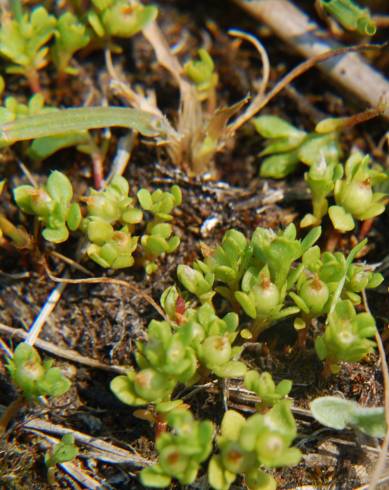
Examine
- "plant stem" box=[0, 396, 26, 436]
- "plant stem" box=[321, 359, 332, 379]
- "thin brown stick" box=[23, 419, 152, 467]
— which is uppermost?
"plant stem" box=[321, 359, 332, 379]

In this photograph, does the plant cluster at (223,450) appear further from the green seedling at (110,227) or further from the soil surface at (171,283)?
the green seedling at (110,227)

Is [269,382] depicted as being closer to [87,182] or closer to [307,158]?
[307,158]

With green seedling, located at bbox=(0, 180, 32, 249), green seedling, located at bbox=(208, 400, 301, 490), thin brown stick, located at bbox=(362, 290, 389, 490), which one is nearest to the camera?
green seedling, located at bbox=(208, 400, 301, 490)

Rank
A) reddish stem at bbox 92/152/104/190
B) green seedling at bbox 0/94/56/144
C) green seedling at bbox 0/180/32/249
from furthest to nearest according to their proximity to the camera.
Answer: reddish stem at bbox 92/152/104/190
green seedling at bbox 0/94/56/144
green seedling at bbox 0/180/32/249

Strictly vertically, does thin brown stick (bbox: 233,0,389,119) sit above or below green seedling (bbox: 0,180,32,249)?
above

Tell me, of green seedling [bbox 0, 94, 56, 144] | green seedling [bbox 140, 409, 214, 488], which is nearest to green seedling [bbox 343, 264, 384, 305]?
green seedling [bbox 140, 409, 214, 488]

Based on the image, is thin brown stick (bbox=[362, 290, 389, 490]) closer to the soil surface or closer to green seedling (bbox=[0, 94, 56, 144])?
the soil surface

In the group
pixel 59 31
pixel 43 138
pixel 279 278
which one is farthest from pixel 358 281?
pixel 59 31
